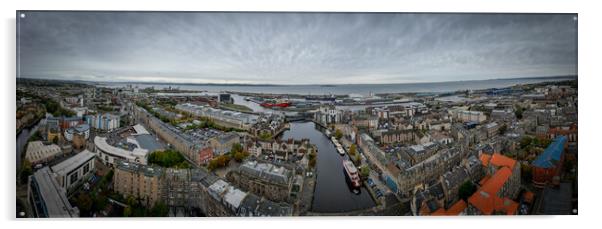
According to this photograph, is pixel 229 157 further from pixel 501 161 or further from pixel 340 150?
pixel 501 161

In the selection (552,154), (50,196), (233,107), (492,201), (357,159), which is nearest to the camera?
(50,196)

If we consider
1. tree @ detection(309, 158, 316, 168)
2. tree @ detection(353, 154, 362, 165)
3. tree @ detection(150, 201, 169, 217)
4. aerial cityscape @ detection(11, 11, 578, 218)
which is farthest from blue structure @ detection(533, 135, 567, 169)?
tree @ detection(150, 201, 169, 217)

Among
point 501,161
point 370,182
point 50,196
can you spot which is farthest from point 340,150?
point 50,196

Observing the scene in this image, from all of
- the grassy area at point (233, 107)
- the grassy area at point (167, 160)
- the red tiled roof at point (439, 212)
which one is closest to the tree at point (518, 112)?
the red tiled roof at point (439, 212)

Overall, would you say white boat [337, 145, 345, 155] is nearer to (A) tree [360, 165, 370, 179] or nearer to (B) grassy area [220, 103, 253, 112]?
(A) tree [360, 165, 370, 179]
